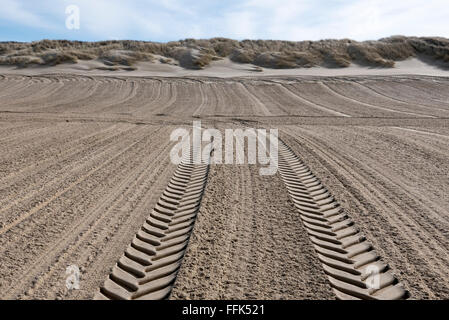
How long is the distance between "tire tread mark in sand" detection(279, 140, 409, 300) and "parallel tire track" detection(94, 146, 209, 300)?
138cm

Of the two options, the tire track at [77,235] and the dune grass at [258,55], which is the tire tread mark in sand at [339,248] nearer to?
the tire track at [77,235]

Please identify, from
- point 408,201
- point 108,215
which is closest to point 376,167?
point 408,201

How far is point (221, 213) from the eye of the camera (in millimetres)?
4098

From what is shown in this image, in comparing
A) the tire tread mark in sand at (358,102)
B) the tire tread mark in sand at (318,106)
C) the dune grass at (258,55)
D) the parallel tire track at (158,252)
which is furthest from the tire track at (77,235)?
the dune grass at (258,55)

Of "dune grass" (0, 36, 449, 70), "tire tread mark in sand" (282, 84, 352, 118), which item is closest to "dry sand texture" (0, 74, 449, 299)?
"tire tread mark in sand" (282, 84, 352, 118)

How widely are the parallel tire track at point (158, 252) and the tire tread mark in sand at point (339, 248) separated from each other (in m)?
1.38

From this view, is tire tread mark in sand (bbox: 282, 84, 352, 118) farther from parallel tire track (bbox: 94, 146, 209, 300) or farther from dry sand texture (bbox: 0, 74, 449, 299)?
parallel tire track (bbox: 94, 146, 209, 300)

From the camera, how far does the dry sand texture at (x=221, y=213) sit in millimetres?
2785

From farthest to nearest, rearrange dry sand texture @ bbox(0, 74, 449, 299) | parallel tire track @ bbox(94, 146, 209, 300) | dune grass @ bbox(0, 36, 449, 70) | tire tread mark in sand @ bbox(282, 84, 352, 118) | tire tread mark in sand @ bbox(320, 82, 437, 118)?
1. dune grass @ bbox(0, 36, 449, 70)
2. tire tread mark in sand @ bbox(282, 84, 352, 118)
3. tire tread mark in sand @ bbox(320, 82, 437, 118)
4. dry sand texture @ bbox(0, 74, 449, 299)
5. parallel tire track @ bbox(94, 146, 209, 300)

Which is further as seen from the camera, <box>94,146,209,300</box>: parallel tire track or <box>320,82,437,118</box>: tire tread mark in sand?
<box>320,82,437,118</box>: tire tread mark in sand

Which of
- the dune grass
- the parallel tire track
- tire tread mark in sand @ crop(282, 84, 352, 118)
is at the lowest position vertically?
the parallel tire track

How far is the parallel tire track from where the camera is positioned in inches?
106
